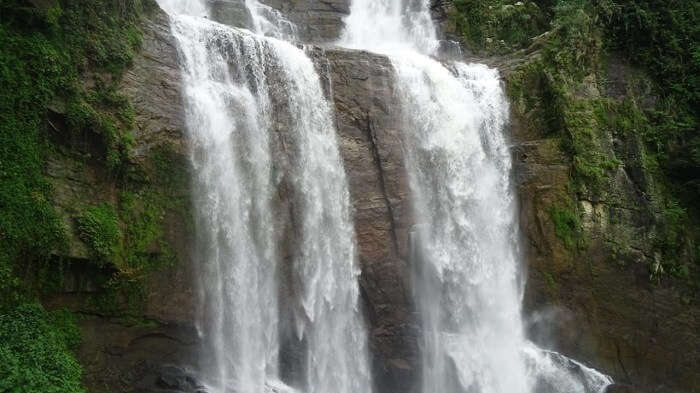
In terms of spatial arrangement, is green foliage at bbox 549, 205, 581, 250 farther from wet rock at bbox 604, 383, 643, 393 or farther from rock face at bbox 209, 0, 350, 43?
rock face at bbox 209, 0, 350, 43

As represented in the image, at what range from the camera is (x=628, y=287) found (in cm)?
1589

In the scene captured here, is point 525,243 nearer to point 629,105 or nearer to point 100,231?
point 629,105

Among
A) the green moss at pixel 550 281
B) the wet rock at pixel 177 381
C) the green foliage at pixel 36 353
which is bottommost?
the wet rock at pixel 177 381

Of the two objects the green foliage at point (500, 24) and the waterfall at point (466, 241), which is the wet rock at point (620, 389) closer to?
the waterfall at point (466, 241)

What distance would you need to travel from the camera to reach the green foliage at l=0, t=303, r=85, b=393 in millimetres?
8797

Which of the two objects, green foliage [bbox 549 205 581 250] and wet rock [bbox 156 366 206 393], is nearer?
wet rock [bbox 156 366 206 393]

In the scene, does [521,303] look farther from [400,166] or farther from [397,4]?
[397,4]

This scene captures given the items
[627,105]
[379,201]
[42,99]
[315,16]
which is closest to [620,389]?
[379,201]

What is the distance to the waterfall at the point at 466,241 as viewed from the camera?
1461 centimetres

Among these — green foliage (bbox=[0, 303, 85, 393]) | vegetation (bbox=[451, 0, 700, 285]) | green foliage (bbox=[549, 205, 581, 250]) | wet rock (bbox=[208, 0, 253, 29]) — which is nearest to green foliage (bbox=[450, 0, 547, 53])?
vegetation (bbox=[451, 0, 700, 285])

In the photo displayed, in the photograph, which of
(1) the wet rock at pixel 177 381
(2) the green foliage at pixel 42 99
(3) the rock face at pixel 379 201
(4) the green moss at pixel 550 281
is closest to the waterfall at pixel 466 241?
(3) the rock face at pixel 379 201

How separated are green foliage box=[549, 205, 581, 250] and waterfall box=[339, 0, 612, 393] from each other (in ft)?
3.82

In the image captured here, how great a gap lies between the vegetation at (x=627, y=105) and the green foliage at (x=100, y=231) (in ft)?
38.6

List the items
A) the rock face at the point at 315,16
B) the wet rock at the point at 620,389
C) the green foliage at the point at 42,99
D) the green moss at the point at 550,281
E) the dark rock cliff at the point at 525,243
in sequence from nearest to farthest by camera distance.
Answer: the green foliage at the point at 42,99, the dark rock cliff at the point at 525,243, the wet rock at the point at 620,389, the green moss at the point at 550,281, the rock face at the point at 315,16
